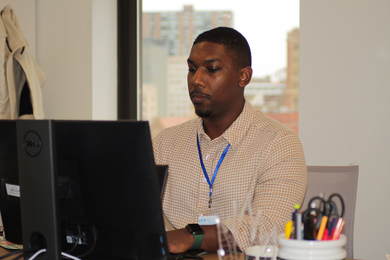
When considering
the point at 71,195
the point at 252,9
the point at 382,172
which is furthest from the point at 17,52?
the point at 382,172

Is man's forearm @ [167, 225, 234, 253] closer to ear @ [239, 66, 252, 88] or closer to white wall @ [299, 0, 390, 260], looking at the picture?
ear @ [239, 66, 252, 88]

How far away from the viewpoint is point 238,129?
1.68 meters

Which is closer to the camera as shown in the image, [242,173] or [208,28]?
[242,173]

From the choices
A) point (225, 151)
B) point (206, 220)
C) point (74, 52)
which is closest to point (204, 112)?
point (225, 151)

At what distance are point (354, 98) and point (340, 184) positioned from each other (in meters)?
0.79

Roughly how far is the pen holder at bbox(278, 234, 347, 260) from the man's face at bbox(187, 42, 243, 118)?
3.11 ft

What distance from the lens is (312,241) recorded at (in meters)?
0.80

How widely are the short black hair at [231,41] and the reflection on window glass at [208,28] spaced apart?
1.08 meters

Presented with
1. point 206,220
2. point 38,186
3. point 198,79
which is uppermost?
point 198,79

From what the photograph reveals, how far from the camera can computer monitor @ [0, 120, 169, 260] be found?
0.88m

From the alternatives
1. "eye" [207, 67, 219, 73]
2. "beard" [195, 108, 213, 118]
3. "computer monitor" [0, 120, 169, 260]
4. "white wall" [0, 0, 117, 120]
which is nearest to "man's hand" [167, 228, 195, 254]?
"computer monitor" [0, 120, 169, 260]

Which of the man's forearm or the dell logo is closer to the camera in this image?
the dell logo

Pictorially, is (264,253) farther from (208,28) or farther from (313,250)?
A: (208,28)

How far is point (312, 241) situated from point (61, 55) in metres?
2.88
